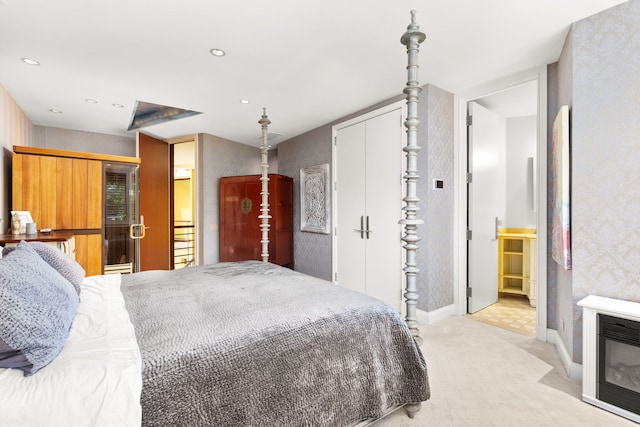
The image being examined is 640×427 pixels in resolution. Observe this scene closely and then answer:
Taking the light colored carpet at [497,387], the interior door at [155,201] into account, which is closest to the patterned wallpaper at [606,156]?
the light colored carpet at [497,387]

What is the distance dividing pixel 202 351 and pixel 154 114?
4278mm

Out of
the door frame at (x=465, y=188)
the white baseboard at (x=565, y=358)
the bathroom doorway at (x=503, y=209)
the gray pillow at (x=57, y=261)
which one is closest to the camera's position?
the gray pillow at (x=57, y=261)

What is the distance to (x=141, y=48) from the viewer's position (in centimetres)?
242

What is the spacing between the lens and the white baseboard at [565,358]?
2.08 meters

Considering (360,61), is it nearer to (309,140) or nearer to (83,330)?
(309,140)

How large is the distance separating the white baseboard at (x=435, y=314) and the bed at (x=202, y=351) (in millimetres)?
1505

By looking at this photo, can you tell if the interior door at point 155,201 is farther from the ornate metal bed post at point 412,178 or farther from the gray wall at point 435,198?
the ornate metal bed post at point 412,178

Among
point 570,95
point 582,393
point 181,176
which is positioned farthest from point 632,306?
point 181,176

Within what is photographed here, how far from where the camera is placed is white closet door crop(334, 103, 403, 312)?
3.48 metres

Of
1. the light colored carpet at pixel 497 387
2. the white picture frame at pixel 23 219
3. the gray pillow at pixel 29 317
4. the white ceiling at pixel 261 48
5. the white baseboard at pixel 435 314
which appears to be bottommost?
the light colored carpet at pixel 497 387

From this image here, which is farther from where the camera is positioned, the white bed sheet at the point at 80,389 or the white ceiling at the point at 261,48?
the white ceiling at the point at 261,48

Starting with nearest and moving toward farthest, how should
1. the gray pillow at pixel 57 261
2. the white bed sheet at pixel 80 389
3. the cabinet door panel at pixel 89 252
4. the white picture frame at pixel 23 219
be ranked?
the white bed sheet at pixel 80 389 → the gray pillow at pixel 57 261 → the white picture frame at pixel 23 219 → the cabinet door panel at pixel 89 252

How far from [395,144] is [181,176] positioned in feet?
24.1

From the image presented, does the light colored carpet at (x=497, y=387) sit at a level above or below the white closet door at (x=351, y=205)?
below
